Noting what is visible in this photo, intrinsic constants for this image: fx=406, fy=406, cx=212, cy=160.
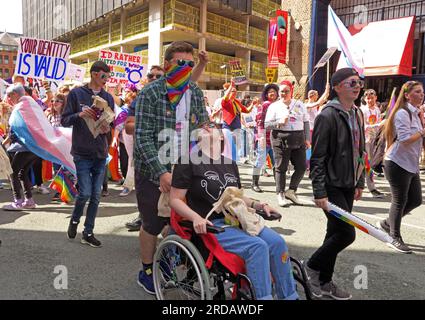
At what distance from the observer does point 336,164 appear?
3299mm

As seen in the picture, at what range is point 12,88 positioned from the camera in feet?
20.3

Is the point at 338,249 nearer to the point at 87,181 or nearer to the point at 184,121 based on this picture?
the point at 184,121

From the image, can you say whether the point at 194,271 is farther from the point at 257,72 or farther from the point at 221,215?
the point at 257,72

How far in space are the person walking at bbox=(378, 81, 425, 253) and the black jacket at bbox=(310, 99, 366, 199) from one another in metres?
1.49

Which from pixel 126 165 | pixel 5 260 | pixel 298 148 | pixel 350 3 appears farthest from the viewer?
pixel 350 3

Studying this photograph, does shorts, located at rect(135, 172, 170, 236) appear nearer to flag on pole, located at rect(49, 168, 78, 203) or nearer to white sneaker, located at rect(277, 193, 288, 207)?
flag on pole, located at rect(49, 168, 78, 203)

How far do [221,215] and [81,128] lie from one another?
227 cm

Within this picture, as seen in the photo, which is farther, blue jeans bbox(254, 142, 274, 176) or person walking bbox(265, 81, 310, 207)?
blue jeans bbox(254, 142, 274, 176)

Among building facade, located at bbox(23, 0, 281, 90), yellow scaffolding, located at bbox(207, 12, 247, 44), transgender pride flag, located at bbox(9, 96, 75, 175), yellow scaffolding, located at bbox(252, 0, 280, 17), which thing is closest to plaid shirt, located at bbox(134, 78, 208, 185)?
transgender pride flag, located at bbox(9, 96, 75, 175)

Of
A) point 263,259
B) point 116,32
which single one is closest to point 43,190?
point 263,259

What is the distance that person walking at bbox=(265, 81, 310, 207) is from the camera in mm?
6680

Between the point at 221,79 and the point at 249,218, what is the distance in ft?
90.5

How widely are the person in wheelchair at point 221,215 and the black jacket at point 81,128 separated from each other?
6.06 ft
